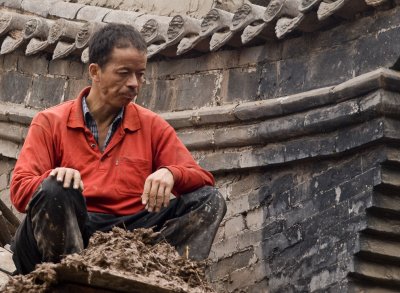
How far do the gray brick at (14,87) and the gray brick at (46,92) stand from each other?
0.07 meters

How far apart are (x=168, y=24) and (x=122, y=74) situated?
451 centimetres

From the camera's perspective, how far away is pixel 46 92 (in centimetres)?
1594

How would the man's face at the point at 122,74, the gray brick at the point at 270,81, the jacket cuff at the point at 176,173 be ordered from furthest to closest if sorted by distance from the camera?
the gray brick at the point at 270,81
the man's face at the point at 122,74
the jacket cuff at the point at 176,173

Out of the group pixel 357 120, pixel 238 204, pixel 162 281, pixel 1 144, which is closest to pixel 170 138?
pixel 162 281

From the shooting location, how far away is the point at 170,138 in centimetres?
1041

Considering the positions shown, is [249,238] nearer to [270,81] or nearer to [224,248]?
[224,248]

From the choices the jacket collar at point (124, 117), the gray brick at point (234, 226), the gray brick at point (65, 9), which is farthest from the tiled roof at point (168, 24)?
the jacket collar at point (124, 117)

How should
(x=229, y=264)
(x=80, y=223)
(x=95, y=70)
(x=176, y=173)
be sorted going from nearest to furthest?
(x=80, y=223) < (x=176, y=173) < (x=95, y=70) < (x=229, y=264)

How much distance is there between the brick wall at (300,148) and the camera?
12922 mm

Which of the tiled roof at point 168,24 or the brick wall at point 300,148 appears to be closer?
the brick wall at point 300,148

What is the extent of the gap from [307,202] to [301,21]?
1059 mm

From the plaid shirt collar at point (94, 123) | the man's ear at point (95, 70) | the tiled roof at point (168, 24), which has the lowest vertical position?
the plaid shirt collar at point (94, 123)

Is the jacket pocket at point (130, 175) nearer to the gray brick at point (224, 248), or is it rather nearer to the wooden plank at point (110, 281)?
the wooden plank at point (110, 281)

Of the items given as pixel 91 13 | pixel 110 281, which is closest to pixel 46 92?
pixel 91 13
